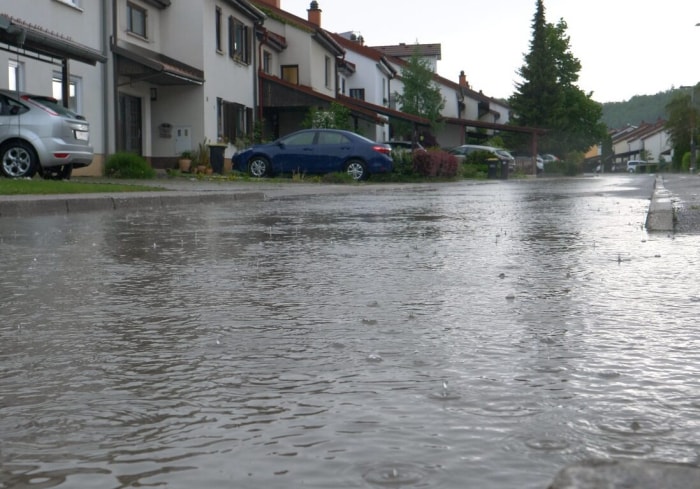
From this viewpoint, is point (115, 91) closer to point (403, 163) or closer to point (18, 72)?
point (18, 72)

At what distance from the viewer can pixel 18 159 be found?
18500 millimetres

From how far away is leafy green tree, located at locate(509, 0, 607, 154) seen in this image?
84.6 metres

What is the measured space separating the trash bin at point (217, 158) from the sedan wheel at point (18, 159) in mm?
11215

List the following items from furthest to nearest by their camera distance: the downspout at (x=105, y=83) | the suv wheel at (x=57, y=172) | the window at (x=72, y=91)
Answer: the downspout at (x=105, y=83), the window at (x=72, y=91), the suv wheel at (x=57, y=172)

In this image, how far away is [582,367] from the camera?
144 inches

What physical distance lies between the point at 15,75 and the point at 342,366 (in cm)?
2021

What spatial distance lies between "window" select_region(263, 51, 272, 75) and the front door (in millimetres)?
12500

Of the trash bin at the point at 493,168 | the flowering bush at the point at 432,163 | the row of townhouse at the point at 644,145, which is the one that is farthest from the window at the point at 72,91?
the row of townhouse at the point at 644,145

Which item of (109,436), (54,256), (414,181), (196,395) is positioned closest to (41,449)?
(109,436)

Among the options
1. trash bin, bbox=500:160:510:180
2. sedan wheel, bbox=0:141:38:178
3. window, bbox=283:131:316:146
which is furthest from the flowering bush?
sedan wheel, bbox=0:141:38:178

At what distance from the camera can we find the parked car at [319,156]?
94.6ft

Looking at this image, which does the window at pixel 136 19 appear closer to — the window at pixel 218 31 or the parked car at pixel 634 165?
the window at pixel 218 31

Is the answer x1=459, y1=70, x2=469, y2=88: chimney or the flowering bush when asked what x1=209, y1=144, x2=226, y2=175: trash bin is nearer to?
the flowering bush

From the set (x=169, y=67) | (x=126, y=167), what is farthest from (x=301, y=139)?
(x=126, y=167)
